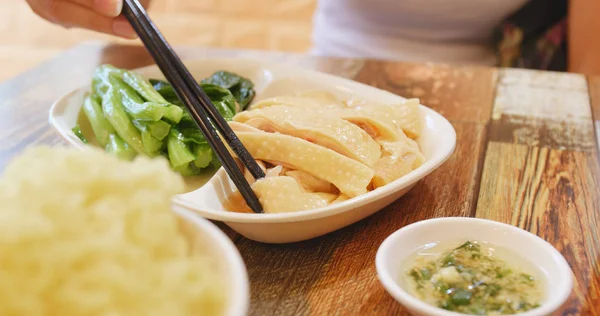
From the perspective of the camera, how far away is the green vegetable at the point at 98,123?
1.75 metres

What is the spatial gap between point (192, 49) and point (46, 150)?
2150mm

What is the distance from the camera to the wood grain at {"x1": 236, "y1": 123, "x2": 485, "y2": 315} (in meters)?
1.13

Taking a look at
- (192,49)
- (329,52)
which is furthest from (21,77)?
(329,52)

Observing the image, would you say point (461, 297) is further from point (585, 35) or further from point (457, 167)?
point (585, 35)

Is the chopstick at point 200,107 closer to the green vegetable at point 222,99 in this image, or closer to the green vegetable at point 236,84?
the green vegetable at point 222,99

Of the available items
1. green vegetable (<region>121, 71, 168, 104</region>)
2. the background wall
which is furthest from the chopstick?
the background wall

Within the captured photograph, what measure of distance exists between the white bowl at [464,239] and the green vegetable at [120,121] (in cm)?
85

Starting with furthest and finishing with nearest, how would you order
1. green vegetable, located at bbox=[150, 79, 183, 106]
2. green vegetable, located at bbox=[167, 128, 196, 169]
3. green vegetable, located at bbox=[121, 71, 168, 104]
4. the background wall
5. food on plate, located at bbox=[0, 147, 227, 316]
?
the background wall
green vegetable, located at bbox=[150, 79, 183, 106]
green vegetable, located at bbox=[121, 71, 168, 104]
green vegetable, located at bbox=[167, 128, 196, 169]
food on plate, located at bbox=[0, 147, 227, 316]

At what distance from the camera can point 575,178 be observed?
5.38 ft

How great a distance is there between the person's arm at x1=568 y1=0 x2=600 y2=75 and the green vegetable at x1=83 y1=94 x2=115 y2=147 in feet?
7.41

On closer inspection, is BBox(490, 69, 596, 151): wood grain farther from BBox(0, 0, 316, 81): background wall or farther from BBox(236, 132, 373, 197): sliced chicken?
BBox(0, 0, 316, 81): background wall

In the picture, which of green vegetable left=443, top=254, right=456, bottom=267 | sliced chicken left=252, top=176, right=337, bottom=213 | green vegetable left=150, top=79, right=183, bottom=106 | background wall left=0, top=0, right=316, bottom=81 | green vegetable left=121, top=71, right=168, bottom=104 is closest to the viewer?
green vegetable left=443, top=254, right=456, bottom=267

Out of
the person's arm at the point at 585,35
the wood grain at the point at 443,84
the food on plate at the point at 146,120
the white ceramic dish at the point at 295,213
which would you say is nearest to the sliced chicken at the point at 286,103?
the food on plate at the point at 146,120

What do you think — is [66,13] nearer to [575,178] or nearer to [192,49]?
[192,49]
